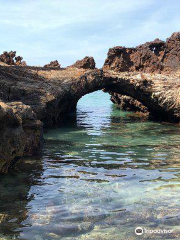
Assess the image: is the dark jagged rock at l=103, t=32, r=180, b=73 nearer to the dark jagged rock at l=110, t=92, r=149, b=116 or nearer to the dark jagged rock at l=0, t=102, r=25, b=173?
the dark jagged rock at l=110, t=92, r=149, b=116

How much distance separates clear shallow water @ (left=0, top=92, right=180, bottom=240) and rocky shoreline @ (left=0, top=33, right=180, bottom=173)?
2.93 feet

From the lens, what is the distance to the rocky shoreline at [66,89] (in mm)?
7484

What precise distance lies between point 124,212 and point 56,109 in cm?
1227

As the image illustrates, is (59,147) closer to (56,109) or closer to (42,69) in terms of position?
(56,109)

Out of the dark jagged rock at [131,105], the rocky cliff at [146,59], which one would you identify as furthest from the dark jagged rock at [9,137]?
the dark jagged rock at [131,105]

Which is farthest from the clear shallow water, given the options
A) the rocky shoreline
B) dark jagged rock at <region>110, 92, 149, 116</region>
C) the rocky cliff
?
dark jagged rock at <region>110, 92, 149, 116</region>

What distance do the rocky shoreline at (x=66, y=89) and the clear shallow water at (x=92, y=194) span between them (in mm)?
892

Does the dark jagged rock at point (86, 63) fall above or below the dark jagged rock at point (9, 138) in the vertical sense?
above

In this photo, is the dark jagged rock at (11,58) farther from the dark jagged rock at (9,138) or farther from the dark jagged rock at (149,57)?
the dark jagged rock at (9,138)

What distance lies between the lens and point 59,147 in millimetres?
11445

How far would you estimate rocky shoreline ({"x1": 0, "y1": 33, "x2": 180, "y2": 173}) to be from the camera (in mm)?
7484

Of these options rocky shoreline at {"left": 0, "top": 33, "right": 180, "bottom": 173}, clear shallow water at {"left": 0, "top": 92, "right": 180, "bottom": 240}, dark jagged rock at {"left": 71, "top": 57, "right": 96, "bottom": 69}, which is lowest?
clear shallow water at {"left": 0, "top": 92, "right": 180, "bottom": 240}

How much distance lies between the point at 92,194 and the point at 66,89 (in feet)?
39.1

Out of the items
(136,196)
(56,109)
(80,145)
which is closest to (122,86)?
(56,109)
